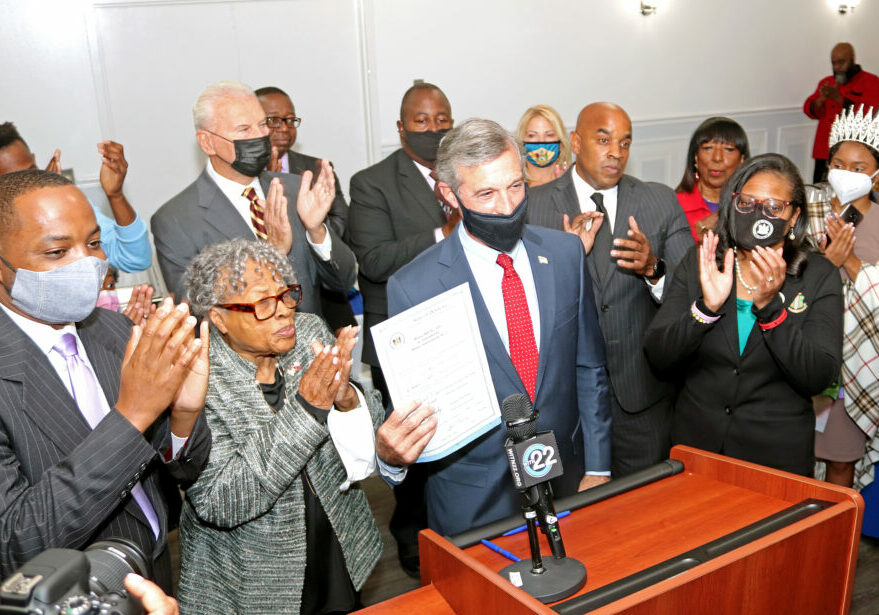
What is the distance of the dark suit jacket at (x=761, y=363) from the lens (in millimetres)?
2375

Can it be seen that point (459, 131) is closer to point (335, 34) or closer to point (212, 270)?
point (212, 270)

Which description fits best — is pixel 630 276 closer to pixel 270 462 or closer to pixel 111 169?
pixel 270 462

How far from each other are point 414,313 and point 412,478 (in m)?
1.74

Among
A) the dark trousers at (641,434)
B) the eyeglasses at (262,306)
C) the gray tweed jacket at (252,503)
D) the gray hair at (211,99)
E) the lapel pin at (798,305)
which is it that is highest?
the gray hair at (211,99)

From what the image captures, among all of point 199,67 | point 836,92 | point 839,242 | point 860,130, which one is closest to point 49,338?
point 839,242

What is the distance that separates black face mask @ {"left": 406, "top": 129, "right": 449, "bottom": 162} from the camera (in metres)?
3.59

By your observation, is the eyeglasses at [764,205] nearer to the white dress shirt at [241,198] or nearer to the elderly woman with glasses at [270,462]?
the elderly woman with glasses at [270,462]

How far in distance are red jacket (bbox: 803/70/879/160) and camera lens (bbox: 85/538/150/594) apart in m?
7.77

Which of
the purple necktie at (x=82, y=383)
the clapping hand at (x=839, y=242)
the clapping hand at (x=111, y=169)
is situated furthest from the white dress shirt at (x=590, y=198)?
the purple necktie at (x=82, y=383)

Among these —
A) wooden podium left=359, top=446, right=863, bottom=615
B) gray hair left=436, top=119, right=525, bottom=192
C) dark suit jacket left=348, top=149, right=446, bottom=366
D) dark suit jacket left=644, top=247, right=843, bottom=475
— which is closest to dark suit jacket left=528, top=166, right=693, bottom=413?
dark suit jacket left=644, top=247, right=843, bottom=475

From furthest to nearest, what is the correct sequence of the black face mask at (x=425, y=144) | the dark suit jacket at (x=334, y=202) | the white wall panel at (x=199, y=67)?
the white wall panel at (x=199, y=67) → the dark suit jacket at (x=334, y=202) → the black face mask at (x=425, y=144)

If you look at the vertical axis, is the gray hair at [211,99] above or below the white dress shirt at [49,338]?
above

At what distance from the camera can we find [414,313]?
171cm

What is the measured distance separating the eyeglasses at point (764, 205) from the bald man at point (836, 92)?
5856mm
